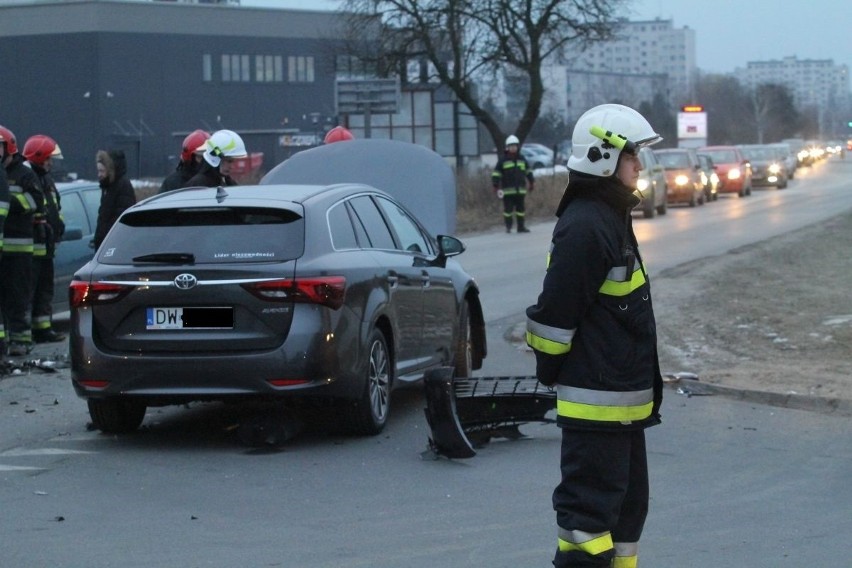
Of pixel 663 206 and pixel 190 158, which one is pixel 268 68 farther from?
pixel 190 158

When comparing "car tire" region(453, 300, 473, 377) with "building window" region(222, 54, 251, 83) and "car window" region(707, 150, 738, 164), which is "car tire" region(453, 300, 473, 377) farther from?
"building window" region(222, 54, 251, 83)

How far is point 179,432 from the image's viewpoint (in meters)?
8.99

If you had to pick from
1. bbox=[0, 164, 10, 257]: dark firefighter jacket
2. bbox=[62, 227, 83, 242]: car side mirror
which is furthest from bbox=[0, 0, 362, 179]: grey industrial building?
bbox=[0, 164, 10, 257]: dark firefighter jacket

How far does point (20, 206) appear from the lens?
Answer: 1240 centimetres

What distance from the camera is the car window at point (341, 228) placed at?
847cm

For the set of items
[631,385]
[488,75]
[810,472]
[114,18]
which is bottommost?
[810,472]

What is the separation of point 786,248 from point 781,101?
403 feet

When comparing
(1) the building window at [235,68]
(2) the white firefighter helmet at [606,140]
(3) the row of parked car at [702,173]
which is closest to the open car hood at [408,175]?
(2) the white firefighter helmet at [606,140]

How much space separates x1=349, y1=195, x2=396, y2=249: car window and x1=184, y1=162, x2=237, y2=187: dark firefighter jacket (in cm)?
Answer: 260

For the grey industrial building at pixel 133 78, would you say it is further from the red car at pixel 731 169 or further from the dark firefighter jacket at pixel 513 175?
the dark firefighter jacket at pixel 513 175

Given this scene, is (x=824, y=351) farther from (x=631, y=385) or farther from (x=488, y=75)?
(x=488, y=75)

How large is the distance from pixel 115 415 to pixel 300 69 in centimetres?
9128

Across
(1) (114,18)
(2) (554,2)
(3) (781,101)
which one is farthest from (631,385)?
(3) (781,101)

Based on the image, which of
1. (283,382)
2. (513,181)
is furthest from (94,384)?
(513,181)
